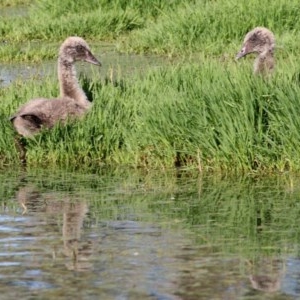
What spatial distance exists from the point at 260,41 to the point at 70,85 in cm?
184

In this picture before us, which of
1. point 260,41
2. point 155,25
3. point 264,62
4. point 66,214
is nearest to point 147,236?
point 66,214

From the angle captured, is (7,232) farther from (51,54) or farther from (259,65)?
(51,54)

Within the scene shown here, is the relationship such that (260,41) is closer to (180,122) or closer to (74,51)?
(74,51)

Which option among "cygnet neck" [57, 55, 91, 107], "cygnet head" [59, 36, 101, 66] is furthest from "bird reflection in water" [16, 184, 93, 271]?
"cygnet head" [59, 36, 101, 66]

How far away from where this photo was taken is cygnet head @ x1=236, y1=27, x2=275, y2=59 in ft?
38.0

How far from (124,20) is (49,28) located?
1058mm

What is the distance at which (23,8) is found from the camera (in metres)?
22.2

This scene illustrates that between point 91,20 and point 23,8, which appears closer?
point 91,20

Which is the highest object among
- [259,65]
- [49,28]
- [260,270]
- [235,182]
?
[49,28]

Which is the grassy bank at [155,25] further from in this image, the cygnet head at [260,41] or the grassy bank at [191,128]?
the grassy bank at [191,128]

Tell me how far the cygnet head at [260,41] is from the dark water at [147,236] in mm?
2367

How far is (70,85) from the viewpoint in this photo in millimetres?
11156

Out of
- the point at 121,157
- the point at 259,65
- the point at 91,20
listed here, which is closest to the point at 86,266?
the point at 121,157

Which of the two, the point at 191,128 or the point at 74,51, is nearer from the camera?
the point at 191,128
